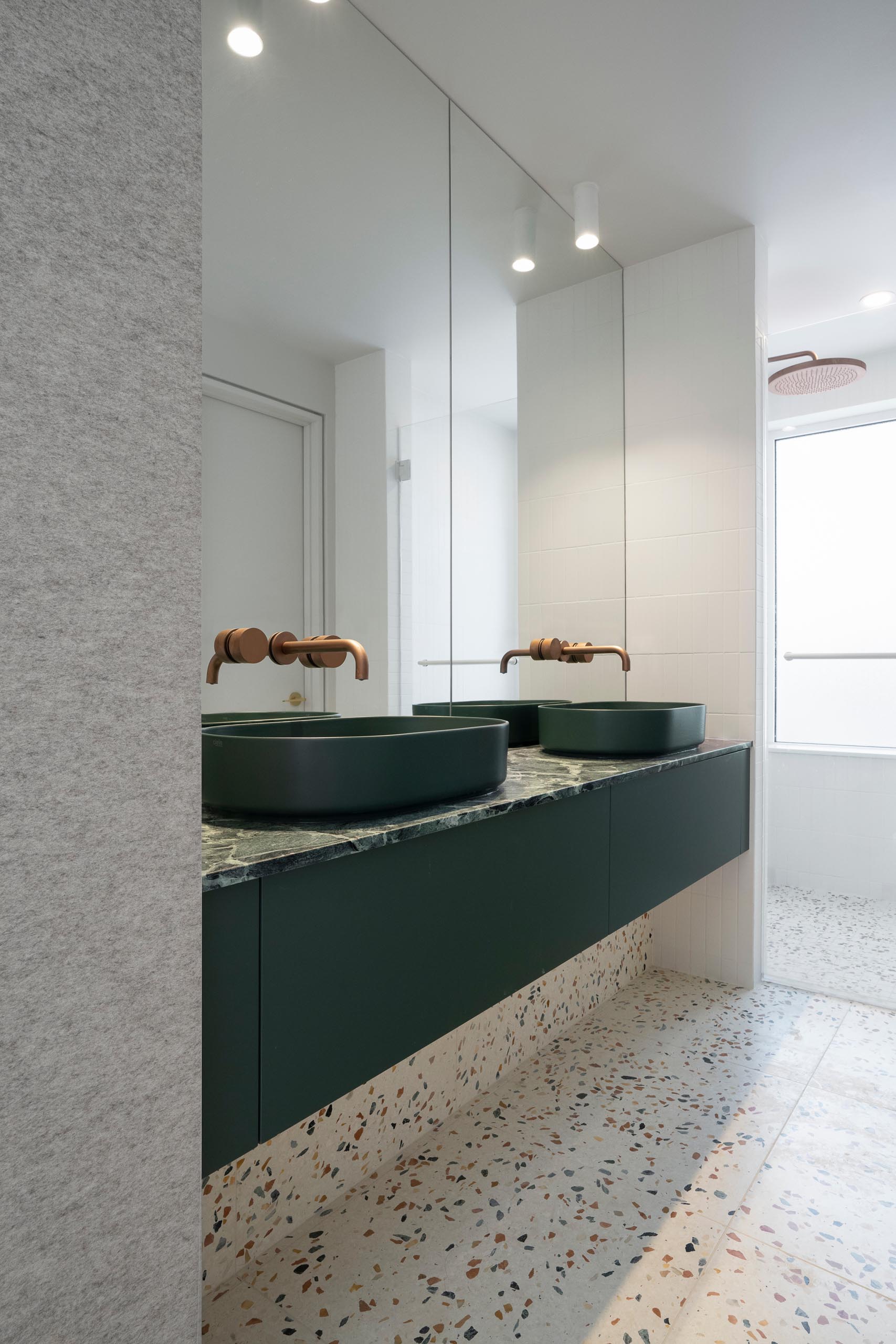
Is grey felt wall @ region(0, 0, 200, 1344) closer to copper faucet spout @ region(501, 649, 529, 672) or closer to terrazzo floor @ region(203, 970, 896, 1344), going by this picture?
terrazzo floor @ region(203, 970, 896, 1344)

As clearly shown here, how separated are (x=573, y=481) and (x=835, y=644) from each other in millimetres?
1916

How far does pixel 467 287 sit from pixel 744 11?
80 cm

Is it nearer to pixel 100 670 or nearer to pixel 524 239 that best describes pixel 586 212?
pixel 524 239

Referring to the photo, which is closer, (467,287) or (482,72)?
(482,72)

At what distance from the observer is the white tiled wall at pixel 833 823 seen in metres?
3.32

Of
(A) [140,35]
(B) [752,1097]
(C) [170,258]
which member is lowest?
(B) [752,1097]

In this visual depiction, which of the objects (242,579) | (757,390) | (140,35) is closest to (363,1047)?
(242,579)

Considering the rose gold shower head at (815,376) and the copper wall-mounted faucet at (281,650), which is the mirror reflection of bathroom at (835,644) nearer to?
the rose gold shower head at (815,376)

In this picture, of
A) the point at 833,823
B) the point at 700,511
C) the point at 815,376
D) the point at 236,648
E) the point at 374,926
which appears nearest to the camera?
the point at 374,926

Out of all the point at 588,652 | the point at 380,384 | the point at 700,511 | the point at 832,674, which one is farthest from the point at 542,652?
the point at 832,674

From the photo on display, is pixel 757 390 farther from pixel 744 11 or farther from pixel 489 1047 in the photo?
pixel 489 1047

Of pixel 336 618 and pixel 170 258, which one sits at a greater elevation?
pixel 170 258

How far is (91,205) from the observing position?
0.66 m

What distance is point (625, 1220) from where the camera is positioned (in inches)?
57.4
